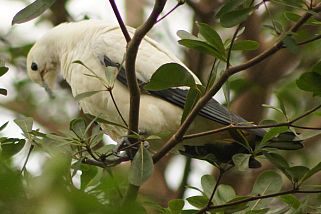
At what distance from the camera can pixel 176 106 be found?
2.51 m

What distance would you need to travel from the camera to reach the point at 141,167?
169cm

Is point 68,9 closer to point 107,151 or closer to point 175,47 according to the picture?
point 175,47

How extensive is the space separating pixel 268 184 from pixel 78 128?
1.86ft

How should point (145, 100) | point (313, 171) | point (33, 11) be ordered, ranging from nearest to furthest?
point (33, 11)
point (313, 171)
point (145, 100)

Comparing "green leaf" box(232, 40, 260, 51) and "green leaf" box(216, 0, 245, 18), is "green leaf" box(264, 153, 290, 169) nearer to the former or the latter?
"green leaf" box(232, 40, 260, 51)

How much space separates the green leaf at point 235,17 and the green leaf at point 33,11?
38cm

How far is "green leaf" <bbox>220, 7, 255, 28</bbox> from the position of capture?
1.47 metres

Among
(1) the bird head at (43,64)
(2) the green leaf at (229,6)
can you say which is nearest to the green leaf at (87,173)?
(2) the green leaf at (229,6)

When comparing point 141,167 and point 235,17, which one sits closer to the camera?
point 235,17

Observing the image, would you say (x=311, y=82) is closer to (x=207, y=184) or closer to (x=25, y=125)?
(x=207, y=184)

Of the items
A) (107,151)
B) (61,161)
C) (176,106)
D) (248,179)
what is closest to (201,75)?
(248,179)

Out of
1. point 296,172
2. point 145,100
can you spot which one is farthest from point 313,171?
point 145,100

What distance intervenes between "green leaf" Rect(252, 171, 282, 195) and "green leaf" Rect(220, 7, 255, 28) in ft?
2.04

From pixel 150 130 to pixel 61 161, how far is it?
1.85m
